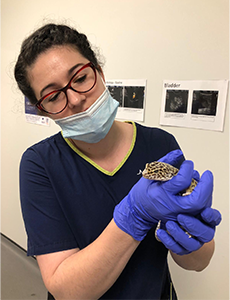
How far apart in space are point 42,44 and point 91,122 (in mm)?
387

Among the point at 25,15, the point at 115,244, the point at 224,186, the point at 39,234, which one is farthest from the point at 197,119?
the point at 25,15

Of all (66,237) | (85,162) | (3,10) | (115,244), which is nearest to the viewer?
(115,244)

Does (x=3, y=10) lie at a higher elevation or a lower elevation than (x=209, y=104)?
higher

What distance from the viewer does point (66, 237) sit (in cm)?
80

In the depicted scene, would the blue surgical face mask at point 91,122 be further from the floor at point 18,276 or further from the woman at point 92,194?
the floor at point 18,276

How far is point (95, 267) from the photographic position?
2.28 feet

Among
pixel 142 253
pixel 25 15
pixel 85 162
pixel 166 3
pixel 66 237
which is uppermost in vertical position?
pixel 25 15

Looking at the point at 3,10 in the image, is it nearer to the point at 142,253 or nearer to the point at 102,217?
the point at 102,217


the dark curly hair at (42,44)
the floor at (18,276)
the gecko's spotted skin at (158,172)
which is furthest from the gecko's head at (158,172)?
the floor at (18,276)

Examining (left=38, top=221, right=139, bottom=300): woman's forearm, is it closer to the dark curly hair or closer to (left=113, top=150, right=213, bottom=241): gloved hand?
(left=113, top=150, right=213, bottom=241): gloved hand

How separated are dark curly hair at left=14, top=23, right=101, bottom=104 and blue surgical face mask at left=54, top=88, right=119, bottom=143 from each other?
0.67 feet

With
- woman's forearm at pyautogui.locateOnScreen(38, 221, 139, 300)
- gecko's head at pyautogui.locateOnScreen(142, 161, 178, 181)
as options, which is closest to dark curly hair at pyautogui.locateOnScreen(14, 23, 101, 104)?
gecko's head at pyautogui.locateOnScreen(142, 161, 178, 181)

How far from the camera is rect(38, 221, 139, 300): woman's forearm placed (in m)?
0.69

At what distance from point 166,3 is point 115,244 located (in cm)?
158
